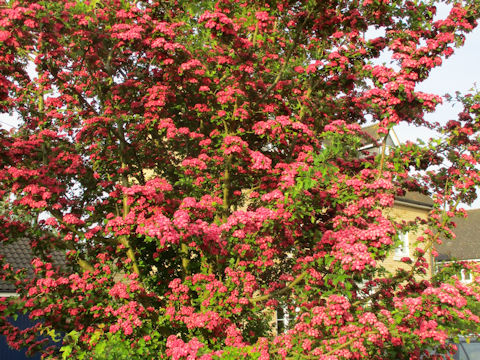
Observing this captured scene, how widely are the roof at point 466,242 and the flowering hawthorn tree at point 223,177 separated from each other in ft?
106

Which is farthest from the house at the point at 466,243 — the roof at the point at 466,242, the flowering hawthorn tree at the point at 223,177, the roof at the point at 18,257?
the flowering hawthorn tree at the point at 223,177

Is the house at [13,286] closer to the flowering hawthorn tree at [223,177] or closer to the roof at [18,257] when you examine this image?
the roof at [18,257]

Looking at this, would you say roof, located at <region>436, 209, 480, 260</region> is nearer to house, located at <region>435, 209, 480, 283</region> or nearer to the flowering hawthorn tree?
house, located at <region>435, 209, 480, 283</region>

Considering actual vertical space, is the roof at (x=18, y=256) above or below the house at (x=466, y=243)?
below

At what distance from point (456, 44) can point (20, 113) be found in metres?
8.56

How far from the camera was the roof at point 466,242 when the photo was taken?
38.0 meters

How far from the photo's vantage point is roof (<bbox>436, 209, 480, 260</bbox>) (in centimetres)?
3800

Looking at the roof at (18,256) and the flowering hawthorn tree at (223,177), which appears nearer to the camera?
the flowering hawthorn tree at (223,177)

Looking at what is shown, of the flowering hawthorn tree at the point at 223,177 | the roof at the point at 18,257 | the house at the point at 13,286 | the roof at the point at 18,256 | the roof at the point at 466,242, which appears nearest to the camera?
the flowering hawthorn tree at the point at 223,177

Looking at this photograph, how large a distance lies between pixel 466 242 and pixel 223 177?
123ft

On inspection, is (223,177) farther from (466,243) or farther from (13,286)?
(466,243)

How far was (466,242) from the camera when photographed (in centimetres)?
3925

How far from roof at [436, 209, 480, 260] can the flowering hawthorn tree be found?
106 feet

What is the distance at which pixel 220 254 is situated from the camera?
793 cm
